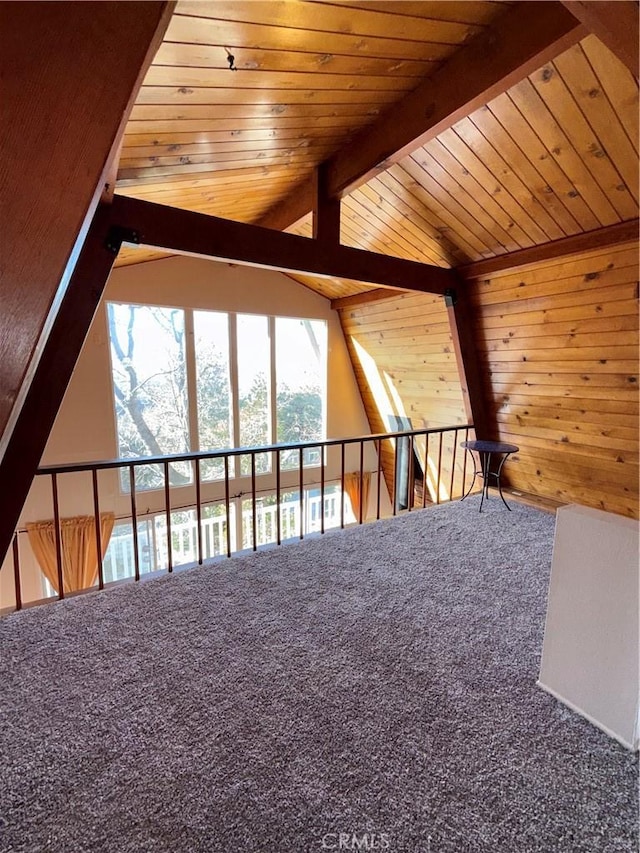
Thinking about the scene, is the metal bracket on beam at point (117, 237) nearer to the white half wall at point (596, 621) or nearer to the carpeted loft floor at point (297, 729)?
the carpeted loft floor at point (297, 729)

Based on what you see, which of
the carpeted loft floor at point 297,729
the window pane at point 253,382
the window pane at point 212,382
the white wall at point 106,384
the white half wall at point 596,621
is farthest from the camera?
the window pane at point 253,382

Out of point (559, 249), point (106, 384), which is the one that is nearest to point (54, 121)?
point (559, 249)

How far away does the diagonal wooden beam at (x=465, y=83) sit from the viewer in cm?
159

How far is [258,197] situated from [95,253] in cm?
159

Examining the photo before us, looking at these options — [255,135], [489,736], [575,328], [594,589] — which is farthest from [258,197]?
[489,736]

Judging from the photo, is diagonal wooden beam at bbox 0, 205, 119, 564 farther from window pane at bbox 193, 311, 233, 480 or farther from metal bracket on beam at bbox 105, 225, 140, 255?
window pane at bbox 193, 311, 233, 480

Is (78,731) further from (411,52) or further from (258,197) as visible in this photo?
(258,197)

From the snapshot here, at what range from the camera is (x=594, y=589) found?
1422 millimetres

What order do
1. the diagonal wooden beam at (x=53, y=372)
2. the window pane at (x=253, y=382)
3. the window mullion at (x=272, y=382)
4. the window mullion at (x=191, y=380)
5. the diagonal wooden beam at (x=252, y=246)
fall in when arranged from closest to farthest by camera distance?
the diagonal wooden beam at (x=53, y=372), the diagonal wooden beam at (x=252, y=246), the window mullion at (x=191, y=380), the window pane at (x=253, y=382), the window mullion at (x=272, y=382)

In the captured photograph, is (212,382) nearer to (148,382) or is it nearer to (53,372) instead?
(148,382)

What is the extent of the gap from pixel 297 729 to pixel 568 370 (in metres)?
3.23

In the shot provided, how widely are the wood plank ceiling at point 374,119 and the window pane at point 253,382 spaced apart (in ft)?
7.62

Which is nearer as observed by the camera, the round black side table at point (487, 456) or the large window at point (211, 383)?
the round black side table at point (487, 456)

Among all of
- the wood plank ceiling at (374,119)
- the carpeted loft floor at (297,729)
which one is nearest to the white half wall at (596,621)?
the carpeted loft floor at (297,729)
